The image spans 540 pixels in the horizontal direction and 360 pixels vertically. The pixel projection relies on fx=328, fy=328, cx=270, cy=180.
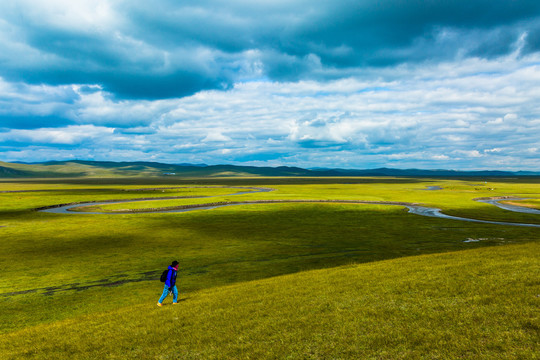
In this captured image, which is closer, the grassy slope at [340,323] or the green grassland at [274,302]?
the grassy slope at [340,323]

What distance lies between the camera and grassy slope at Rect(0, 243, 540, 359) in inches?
456

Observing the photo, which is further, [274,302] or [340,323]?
[274,302]

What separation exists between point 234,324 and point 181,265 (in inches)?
768

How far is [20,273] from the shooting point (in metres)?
30.1

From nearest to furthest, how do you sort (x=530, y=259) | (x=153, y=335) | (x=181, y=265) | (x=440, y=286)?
(x=153, y=335) < (x=440, y=286) < (x=530, y=259) < (x=181, y=265)

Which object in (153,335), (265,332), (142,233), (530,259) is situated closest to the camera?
(265,332)

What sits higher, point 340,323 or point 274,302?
point 340,323

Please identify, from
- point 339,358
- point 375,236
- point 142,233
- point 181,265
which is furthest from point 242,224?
point 339,358

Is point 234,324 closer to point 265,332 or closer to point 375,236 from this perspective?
point 265,332

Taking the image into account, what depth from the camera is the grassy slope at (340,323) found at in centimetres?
1159

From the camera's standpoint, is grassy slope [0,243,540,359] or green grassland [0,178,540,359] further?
green grassland [0,178,540,359]

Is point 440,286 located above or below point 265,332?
above

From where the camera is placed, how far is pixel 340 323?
1360cm

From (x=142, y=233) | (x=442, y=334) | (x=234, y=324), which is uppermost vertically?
(x=442, y=334)
